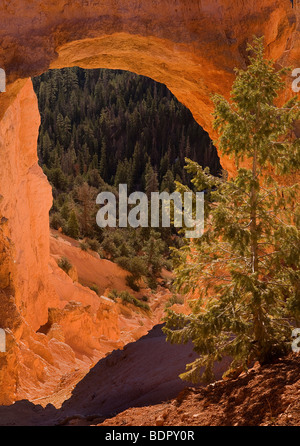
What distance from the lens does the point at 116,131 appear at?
241 feet

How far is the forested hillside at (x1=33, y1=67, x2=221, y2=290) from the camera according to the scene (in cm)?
5978

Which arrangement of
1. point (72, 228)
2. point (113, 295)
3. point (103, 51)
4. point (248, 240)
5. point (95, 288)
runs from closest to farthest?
point (248, 240) < point (103, 51) < point (113, 295) < point (95, 288) < point (72, 228)

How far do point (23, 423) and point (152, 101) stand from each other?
71.5 m

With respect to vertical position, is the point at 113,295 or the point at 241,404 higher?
the point at 241,404

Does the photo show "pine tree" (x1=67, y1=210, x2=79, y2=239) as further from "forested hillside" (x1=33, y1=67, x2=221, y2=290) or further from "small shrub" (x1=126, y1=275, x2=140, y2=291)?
"forested hillside" (x1=33, y1=67, x2=221, y2=290)

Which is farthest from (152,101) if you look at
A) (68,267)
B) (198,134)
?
(68,267)

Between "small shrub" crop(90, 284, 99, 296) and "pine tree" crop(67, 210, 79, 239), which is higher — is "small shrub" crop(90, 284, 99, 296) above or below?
below

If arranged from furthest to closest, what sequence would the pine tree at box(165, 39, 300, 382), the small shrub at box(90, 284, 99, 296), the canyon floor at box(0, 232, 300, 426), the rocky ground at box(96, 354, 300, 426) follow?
the small shrub at box(90, 284, 99, 296) < the pine tree at box(165, 39, 300, 382) < the canyon floor at box(0, 232, 300, 426) < the rocky ground at box(96, 354, 300, 426)

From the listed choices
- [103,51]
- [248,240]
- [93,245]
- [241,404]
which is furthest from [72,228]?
[241,404]

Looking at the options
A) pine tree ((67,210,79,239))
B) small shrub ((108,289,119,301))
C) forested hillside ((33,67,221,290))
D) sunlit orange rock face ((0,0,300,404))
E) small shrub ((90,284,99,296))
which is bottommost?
small shrub ((108,289,119,301))

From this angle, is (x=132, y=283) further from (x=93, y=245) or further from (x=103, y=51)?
(x=103, y=51)

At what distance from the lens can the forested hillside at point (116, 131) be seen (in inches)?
2354

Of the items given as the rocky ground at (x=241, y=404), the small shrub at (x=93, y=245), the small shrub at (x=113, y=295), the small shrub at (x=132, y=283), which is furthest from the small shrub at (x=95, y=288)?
the rocky ground at (x=241, y=404)

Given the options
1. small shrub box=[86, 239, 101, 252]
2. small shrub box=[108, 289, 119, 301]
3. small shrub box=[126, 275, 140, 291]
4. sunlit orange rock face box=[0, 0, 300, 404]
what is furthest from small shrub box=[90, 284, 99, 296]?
sunlit orange rock face box=[0, 0, 300, 404]
